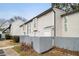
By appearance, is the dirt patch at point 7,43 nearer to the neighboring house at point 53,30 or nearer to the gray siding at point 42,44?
the neighboring house at point 53,30

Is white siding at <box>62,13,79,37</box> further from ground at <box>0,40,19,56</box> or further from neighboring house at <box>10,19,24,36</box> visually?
ground at <box>0,40,19,56</box>

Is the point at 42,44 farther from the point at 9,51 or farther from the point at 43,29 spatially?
the point at 9,51

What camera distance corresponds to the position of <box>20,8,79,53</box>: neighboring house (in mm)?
4781

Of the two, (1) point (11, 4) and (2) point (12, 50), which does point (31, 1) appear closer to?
(1) point (11, 4)

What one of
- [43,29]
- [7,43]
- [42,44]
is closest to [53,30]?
[43,29]

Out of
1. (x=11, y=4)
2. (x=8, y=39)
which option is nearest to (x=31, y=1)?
(x=11, y=4)

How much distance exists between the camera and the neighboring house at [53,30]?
→ 15.7 feet

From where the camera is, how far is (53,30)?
4.85 meters

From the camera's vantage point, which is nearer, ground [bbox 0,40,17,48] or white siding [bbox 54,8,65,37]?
ground [bbox 0,40,17,48]

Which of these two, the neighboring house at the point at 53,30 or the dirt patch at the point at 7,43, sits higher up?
the neighboring house at the point at 53,30

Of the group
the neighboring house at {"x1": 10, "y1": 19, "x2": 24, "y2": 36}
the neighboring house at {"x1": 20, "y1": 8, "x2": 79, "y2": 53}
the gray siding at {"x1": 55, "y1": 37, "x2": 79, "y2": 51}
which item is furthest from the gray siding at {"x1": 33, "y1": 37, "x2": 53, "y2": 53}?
the neighboring house at {"x1": 10, "y1": 19, "x2": 24, "y2": 36}

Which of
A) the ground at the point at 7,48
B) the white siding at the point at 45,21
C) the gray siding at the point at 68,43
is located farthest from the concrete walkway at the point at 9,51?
the gray siding at the point at 68,43

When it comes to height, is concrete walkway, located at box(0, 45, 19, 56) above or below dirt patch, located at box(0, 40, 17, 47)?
below

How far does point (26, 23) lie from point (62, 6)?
62 cm
